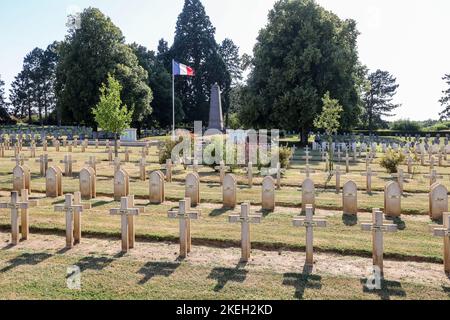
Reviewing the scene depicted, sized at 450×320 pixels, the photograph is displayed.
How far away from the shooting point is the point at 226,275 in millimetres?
6766

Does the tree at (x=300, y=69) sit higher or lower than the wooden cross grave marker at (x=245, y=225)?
higher

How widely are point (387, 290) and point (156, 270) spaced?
3.56 metres

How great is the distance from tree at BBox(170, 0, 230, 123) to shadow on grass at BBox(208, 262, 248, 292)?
54.4 m

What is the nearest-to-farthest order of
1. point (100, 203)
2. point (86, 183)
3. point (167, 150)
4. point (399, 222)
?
point (399, 222) → point (100, 203) → point (86, 183) → point (167, 150)

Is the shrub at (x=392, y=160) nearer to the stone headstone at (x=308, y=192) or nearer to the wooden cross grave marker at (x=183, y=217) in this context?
the stone headstone at (x=308, y=192)

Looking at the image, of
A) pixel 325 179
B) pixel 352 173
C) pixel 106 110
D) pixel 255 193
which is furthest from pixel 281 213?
pixel 106 110

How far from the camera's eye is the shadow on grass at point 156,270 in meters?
6.70

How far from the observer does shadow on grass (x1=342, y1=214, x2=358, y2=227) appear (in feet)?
33.1

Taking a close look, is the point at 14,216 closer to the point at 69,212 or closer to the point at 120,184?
the point at 69,212

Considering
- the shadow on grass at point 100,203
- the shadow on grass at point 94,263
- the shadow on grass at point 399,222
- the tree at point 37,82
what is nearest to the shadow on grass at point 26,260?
the shadow on grass at point 94,263

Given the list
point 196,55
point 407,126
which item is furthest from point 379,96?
point 196,55

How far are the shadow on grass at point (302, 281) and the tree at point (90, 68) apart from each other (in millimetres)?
38719

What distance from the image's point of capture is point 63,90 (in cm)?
4394

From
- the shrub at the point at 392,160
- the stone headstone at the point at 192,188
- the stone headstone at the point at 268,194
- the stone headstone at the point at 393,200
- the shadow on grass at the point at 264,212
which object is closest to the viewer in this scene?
the stone headstone at the point at 393,200
